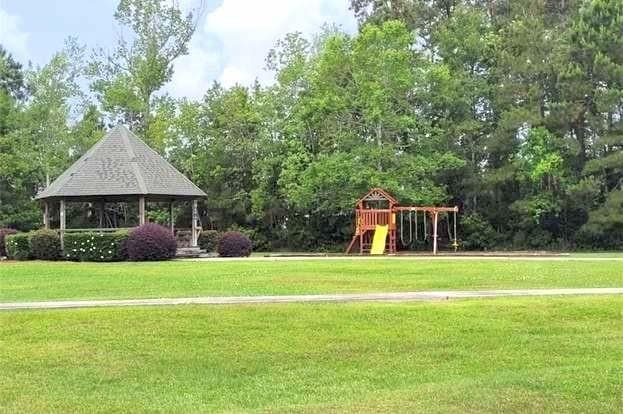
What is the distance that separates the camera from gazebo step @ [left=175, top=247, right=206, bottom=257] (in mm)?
29781

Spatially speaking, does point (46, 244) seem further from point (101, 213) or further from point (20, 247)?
point (101, 213)

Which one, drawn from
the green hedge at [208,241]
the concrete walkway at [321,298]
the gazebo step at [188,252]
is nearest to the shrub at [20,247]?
the gazebo step at [188,252]

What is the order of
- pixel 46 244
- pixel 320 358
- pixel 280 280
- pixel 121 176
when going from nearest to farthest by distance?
1. pixel 320 358
2. pixel 280 280
3. pixel 46 244
4. pixel 121 176

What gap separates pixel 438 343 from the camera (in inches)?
355

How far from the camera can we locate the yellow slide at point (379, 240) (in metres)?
35.1

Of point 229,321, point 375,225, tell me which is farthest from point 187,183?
point 229,321

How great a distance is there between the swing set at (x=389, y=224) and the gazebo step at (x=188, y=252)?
846cm

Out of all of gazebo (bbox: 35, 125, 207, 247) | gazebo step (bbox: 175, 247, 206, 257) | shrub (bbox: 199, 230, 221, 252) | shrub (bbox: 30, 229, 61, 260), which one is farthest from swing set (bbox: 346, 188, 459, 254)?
shrub (bbox: 30, 229, 61, 260)

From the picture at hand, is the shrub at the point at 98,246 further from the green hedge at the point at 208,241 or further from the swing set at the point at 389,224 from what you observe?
the swing set at the point at 389,224

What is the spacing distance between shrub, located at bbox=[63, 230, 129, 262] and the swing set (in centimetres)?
1202

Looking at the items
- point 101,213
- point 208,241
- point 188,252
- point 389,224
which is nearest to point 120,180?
point 101,213

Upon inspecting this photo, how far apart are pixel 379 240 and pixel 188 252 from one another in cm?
933

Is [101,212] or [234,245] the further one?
[101,212]

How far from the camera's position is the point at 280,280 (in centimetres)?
1606
